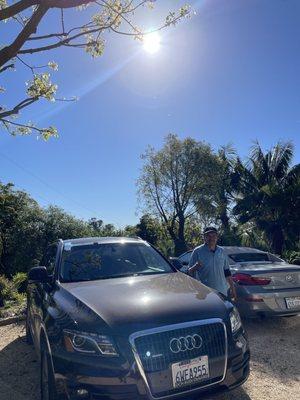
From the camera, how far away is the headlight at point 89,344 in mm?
3146

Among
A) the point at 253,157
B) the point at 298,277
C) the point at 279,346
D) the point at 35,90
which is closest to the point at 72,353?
the point at 279,346

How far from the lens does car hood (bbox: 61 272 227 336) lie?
3297 mm

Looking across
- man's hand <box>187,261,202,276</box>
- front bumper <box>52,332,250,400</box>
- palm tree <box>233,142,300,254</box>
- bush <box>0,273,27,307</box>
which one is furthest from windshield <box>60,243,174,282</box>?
palm tree <box>233,142,300,254</box>

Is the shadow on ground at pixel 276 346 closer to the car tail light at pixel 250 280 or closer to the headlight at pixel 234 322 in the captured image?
the car tail light at pixel 250 280

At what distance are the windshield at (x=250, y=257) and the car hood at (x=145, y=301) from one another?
357 cm

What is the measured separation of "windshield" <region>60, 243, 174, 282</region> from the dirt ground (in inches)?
55.7

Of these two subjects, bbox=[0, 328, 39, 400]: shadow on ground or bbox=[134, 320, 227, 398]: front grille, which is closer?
bbox=[134, 320, 227, 398]: front grille

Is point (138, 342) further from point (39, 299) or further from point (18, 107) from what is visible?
point (18, 107)

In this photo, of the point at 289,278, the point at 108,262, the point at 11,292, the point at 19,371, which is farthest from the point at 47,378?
the point at 11,292

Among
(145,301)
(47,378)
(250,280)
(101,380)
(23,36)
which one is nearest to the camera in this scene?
(101,380)

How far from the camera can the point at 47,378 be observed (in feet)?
12.0

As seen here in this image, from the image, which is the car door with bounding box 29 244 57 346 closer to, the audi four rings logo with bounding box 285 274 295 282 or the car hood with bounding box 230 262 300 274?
the car hood with bounding box 230 262 300 274

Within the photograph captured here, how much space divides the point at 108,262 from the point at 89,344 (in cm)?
166

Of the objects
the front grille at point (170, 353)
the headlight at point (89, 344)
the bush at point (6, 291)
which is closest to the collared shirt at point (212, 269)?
the front grille at point (170, 353)
